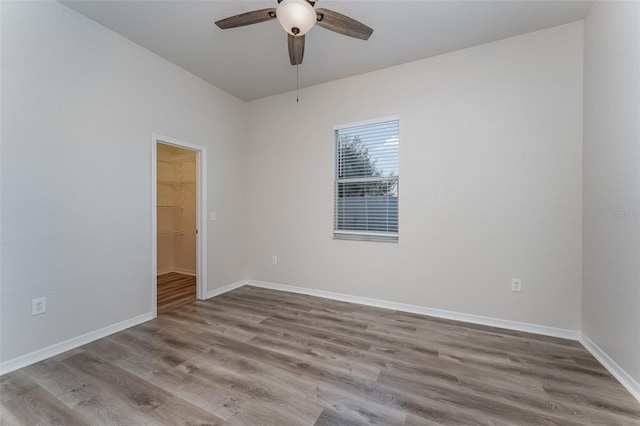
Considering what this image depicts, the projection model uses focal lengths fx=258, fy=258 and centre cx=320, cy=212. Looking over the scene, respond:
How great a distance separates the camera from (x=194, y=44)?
2738mm

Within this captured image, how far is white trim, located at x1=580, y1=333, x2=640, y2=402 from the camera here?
1.68 metres

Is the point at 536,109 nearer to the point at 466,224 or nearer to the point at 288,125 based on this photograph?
the point at 466,224

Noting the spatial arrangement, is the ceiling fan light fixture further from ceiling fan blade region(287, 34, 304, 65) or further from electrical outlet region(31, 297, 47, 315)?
electrical outlet region(31, 297, 47, 315)

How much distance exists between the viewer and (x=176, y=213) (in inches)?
204

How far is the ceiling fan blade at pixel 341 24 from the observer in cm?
177

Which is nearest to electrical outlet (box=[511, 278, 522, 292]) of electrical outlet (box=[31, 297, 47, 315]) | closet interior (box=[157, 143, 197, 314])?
electrical outlet (box=[31, 297, 47, 315])

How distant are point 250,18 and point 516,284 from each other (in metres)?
3.36

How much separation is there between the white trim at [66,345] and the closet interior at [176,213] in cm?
214

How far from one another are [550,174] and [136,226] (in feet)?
13.9

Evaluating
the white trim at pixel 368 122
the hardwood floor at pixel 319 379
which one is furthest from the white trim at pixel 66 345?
the white trim at pixel 368 122

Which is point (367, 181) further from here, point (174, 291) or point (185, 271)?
point (185, 271)

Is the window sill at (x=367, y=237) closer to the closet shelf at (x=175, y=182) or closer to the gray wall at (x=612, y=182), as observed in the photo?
the gray wall at (x=612, y=182)

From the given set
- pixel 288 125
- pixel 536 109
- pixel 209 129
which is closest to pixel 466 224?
pixel 536 109

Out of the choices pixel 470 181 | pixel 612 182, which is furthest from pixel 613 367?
pixel 470 181
